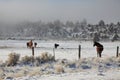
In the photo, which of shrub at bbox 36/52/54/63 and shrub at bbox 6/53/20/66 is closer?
shrub at bbox 6/53/20/66

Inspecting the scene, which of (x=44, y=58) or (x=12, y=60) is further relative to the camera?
(x=44, y=58)

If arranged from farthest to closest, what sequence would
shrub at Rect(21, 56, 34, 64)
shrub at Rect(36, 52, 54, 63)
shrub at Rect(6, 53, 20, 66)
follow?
shrub at Rect(36, 52, 54, 63) → shrub at Rect(21, 56, 34, 64) → shrub at Rect(6, 53, 20, 66)

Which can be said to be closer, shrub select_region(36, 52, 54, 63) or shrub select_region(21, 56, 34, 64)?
shrub select_region(21, 56, 34, 64)

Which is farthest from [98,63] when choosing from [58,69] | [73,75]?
[73,75]

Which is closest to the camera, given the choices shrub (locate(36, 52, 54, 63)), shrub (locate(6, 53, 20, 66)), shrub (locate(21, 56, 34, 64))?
shrub (locate(6, 53, 20, 66))

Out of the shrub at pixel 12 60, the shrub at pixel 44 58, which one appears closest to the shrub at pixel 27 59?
the shrub at pixel 12 60

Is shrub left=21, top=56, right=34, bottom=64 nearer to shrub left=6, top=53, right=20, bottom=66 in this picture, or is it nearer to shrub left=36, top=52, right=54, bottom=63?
shrub left=6, top=53, right=20, bottom=66

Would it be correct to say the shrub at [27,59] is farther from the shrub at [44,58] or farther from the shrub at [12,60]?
the shrub at [44,58]

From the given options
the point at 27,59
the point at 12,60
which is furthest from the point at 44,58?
the point at 12,60

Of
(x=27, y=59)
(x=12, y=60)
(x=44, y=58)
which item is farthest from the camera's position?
(x=44, y=58)

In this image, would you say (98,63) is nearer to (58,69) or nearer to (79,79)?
(58,69)

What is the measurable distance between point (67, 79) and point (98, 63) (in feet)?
24.8

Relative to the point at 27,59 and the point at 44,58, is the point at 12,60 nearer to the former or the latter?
the point at 27,59

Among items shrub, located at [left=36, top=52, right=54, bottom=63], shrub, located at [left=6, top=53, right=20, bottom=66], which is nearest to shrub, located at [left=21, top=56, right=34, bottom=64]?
shrub, located at [left=6, top=53, right=20, bottom=66]
